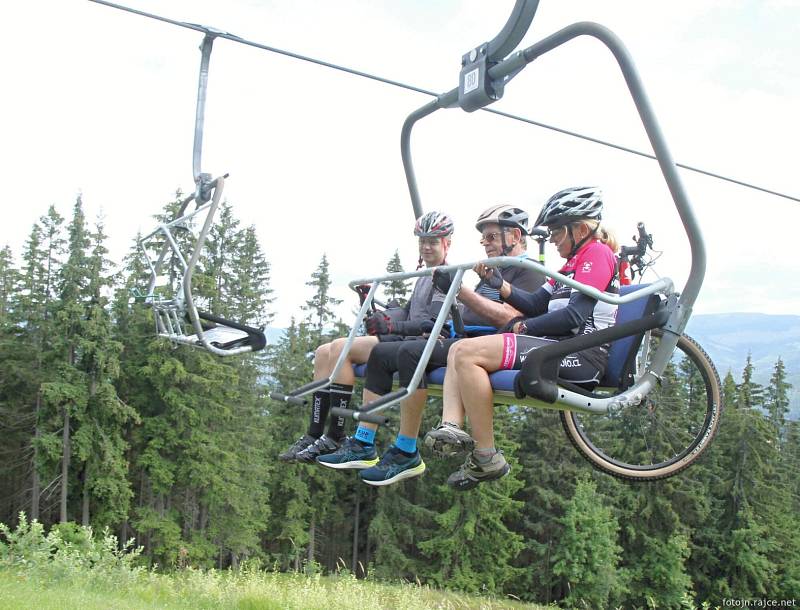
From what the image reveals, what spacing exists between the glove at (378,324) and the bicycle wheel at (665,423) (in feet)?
4.16

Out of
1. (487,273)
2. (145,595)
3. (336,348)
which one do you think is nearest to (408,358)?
(336,348)

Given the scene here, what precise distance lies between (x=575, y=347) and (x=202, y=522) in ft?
92.8

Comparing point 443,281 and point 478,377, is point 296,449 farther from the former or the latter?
point 443,281

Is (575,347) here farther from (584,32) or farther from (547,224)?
(584,32)

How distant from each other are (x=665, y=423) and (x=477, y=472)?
220 centimetres

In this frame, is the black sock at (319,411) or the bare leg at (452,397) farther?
the black sock at (319,411)

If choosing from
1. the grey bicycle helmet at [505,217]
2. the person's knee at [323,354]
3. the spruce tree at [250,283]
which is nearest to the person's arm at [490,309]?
the grey bicycle helmet at [505,217]

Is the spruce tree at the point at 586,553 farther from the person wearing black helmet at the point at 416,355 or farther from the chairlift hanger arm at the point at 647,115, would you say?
the chairlift hanger arm at the point at 647,115

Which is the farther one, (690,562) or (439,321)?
(690,562)

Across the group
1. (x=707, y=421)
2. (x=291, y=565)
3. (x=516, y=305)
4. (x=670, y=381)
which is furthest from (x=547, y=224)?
(x=291, y=565)

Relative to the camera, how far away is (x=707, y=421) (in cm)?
490

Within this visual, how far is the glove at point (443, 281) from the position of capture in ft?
12.7

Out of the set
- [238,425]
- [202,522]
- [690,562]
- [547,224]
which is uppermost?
[547,224]

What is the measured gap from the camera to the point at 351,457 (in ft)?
15.2
